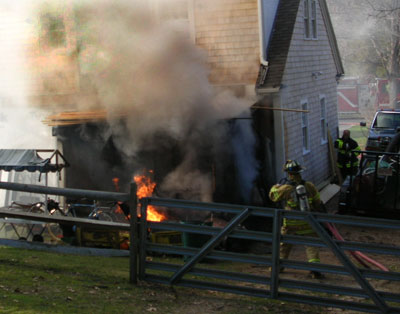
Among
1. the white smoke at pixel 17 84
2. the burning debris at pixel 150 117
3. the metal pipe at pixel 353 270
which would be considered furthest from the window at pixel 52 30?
the metal pipe at pixel 353 270

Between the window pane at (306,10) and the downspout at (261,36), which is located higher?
the window pane at (306,10)

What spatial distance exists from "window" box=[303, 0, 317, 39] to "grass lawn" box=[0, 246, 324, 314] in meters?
10.7

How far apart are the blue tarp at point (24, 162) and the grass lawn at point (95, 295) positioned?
431 cm

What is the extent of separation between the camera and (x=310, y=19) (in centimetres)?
1577

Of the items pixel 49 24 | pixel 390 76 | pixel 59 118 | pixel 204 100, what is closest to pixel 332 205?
pixel 204 100

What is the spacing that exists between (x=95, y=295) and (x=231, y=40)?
28.8 ft

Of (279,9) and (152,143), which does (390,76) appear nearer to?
(279,9)

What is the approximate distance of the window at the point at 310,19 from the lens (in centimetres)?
1552

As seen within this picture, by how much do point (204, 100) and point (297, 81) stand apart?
122 inches

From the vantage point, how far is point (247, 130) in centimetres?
1263

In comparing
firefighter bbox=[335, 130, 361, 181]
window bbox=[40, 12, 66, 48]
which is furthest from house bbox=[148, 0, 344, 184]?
window bbox=[40, 12, 66, 48]

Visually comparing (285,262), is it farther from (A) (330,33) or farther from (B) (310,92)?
(A) (330,33)

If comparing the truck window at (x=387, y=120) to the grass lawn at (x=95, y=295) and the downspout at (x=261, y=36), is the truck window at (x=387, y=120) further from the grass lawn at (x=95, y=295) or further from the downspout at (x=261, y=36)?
the grass lawn at (x=95, y=295)

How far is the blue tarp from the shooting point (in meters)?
11.0
